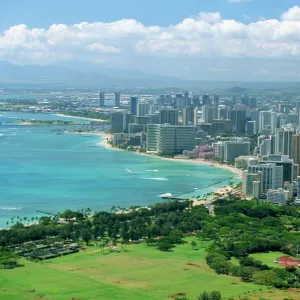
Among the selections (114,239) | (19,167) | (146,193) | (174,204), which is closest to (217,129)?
(19,167)

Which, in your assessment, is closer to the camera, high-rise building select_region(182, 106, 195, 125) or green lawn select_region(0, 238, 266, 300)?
green lawn select_region(0, 238, 266, 300)

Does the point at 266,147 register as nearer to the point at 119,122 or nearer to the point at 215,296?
the point at 119,122

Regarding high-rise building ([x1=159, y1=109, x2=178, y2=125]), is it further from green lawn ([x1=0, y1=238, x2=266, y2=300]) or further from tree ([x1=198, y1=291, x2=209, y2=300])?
tree ([x1=198, y1=291, x2=209, y2=300])

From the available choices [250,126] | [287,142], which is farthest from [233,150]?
[250,126]

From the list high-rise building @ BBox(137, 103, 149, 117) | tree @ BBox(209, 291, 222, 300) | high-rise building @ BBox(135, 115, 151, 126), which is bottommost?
tree @ BBox(209, 291, 222, 300)

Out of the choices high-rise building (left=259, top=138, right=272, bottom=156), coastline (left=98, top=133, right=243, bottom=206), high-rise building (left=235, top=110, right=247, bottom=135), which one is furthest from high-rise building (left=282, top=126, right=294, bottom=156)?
high-rise building (left=235, top=110, right=247, bottom=135)

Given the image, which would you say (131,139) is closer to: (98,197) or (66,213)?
(98,197)
